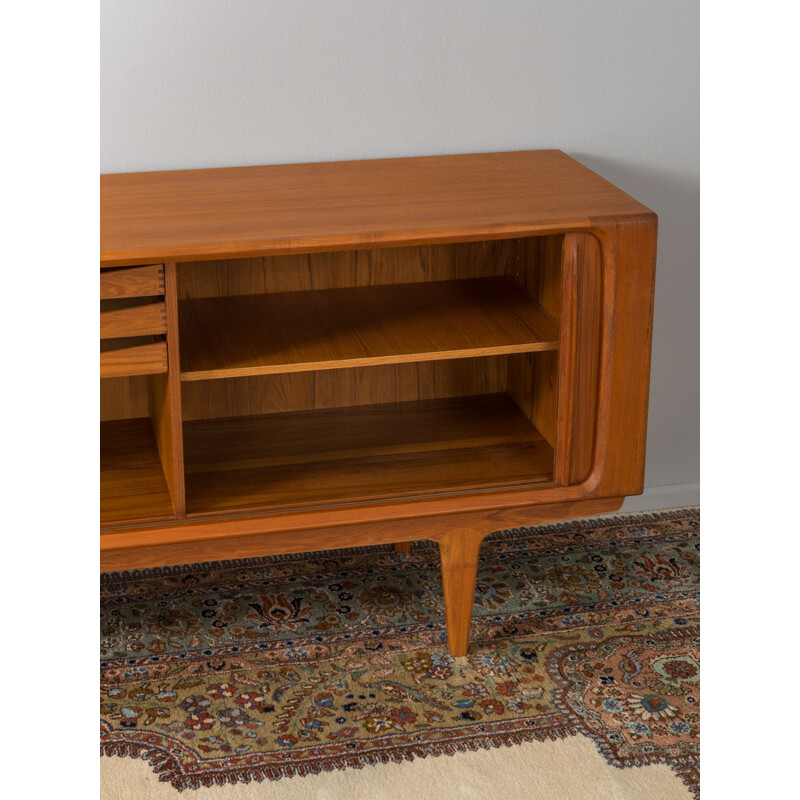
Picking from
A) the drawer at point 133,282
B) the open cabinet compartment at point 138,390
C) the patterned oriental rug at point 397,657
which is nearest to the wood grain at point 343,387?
the open cabinet compartment at point 138,390

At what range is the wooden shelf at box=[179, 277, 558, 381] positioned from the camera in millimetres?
1520

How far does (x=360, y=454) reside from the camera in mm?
1743

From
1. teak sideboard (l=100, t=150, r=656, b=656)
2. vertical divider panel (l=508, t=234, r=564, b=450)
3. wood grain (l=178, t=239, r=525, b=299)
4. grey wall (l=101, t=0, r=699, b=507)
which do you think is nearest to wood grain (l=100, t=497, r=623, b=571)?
teak sideboard (l=100, t=150, r=656, b=656)

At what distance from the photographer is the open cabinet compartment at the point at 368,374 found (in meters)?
1.58

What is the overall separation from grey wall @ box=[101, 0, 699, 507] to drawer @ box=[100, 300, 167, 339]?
1.53ft

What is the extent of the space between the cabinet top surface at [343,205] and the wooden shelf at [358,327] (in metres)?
0.19

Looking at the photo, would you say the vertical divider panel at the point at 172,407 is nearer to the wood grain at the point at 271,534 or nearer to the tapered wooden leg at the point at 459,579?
the wood grain at the point at 271,534

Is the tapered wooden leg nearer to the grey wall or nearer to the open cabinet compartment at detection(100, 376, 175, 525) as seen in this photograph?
the open cabinet compartment at detection(100, 376, 175, 525)

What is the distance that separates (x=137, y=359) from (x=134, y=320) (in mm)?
59

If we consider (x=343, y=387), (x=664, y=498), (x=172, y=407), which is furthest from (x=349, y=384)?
(x=664, y=498)

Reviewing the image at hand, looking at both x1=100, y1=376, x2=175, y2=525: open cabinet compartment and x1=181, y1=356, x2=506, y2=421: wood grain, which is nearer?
x1=100, y1=376, x2=175, y2=525: open cabinet compartment

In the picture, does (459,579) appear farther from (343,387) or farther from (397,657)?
(343,387)
